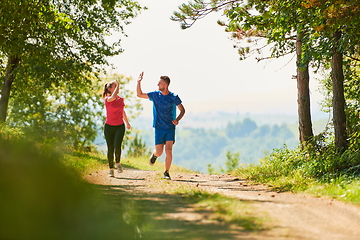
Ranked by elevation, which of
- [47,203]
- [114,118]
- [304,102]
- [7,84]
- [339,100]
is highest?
[7,84]

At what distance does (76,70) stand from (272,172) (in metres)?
12.5

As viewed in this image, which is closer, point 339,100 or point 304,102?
point 339,100

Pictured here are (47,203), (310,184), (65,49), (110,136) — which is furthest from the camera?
(65,49)

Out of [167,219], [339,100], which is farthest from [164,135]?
[167,219]

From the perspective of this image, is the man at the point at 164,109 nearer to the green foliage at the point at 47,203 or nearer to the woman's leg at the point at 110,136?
the woman's leg at the point at 110,136

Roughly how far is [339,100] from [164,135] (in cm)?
444

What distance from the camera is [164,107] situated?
9.64 m

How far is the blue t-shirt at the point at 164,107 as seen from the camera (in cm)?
964

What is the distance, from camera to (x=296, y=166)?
→ 11.2m

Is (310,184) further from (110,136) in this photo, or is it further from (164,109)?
(110,136)

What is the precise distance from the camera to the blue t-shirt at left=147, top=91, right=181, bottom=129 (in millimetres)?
9641

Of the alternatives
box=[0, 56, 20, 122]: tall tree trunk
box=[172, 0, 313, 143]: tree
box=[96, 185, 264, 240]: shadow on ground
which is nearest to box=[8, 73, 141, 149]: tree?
box=[0, 56, 20, 122]: tall tree trunk

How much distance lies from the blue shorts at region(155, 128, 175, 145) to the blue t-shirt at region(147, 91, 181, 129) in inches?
3.8

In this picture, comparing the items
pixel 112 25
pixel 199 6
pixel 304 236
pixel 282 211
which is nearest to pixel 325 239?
pixel 304 236
